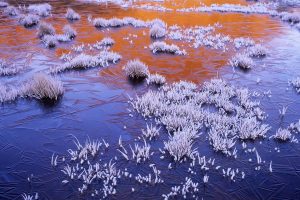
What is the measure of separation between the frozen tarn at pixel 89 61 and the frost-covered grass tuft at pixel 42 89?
1937 millimetres

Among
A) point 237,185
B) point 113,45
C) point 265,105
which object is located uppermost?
point 113,45

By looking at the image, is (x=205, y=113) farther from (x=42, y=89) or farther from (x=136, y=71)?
(x=42, y=89)

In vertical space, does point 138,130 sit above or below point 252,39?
below

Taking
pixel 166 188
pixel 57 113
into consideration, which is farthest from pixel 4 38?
pixel 166 188

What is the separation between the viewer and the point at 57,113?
777cm

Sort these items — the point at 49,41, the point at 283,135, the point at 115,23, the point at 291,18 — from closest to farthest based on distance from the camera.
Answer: the point at 283,135, the point at 49,41, the point at 115,23, the point at 291,18

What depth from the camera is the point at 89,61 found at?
441 inches

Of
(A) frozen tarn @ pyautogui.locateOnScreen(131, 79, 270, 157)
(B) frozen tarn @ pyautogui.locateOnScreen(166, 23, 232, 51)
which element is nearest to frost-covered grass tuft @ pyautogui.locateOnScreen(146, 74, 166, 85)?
(A) frozen tarn @ pyautogui.locateOnScreen(131, 79, 270, 157)

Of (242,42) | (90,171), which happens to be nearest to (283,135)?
(90,171)

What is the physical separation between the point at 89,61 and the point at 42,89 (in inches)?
123

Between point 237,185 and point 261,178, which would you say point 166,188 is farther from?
point 261,178

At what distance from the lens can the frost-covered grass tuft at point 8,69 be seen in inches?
396

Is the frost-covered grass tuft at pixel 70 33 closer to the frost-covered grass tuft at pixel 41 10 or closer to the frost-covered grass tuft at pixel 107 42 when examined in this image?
the frost-covered grass tuft at pixel 107 42

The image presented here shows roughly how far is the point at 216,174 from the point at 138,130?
2.06 metres
